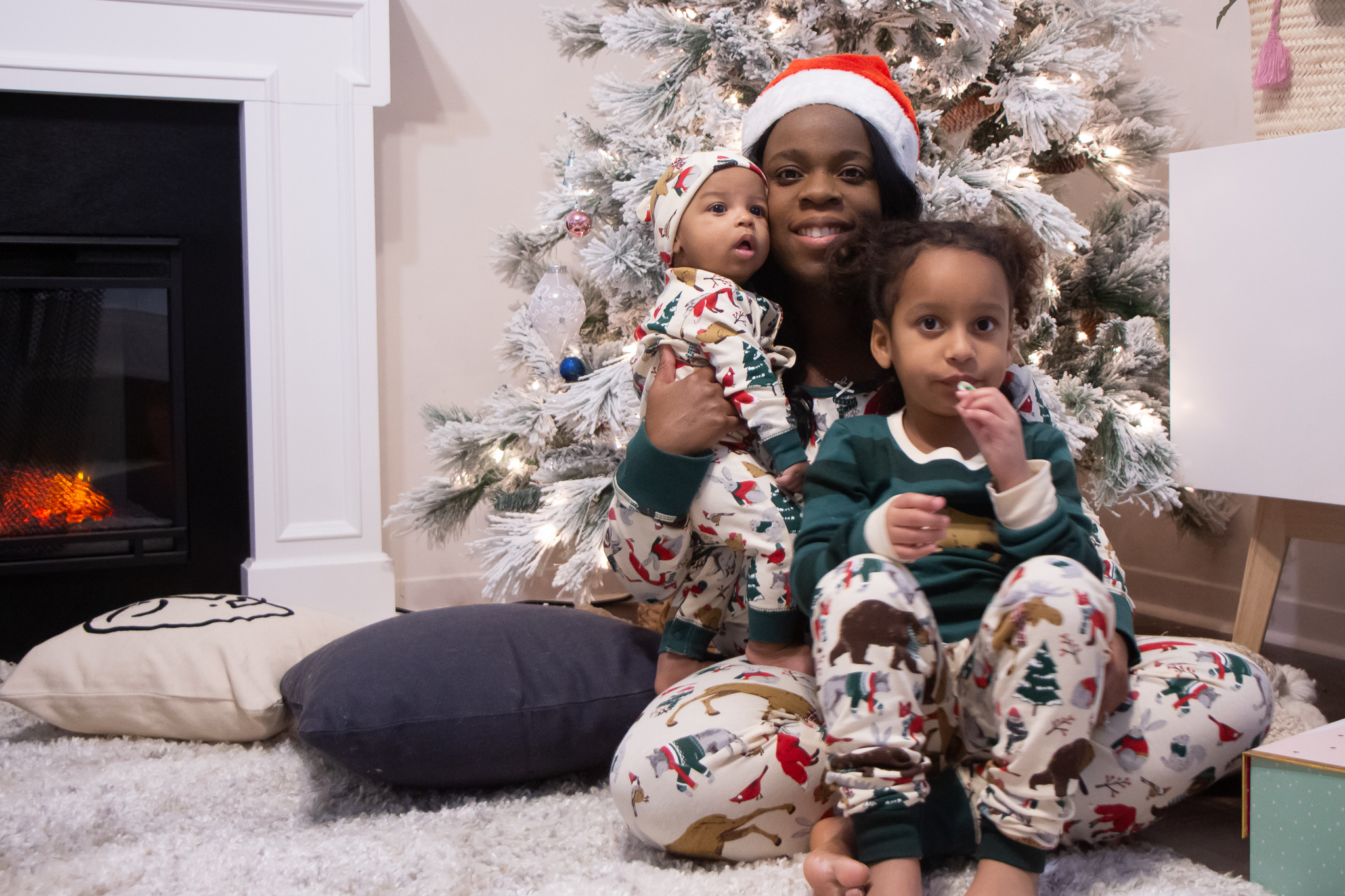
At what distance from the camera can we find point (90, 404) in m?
1.92

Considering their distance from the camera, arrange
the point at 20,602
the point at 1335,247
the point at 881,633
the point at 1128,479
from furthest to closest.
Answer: the point at 20,602 → the point at 1128,479 → the point at 1335,247 → the point at 881,633

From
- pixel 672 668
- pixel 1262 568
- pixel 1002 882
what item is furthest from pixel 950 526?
pixel 1262 568

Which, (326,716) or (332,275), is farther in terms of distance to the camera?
(332,275)

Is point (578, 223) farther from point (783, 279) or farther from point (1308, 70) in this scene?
point (1308, 70)

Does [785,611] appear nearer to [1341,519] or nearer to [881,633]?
[881,633]

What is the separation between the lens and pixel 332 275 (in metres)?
1.97

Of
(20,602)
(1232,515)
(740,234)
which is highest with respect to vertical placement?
(740,234)

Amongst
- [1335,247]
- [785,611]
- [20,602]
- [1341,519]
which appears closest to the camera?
[785,611]

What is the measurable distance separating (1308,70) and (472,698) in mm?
1337

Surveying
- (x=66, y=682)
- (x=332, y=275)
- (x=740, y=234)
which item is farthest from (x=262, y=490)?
(x=740, y=234)

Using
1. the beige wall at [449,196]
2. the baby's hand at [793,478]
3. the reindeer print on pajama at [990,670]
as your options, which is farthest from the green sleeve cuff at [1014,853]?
the beige wall at [449,196]

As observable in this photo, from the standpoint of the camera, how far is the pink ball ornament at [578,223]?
5.45 feet

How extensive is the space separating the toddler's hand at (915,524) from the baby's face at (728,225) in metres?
0.39

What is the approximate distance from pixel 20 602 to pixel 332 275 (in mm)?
841
